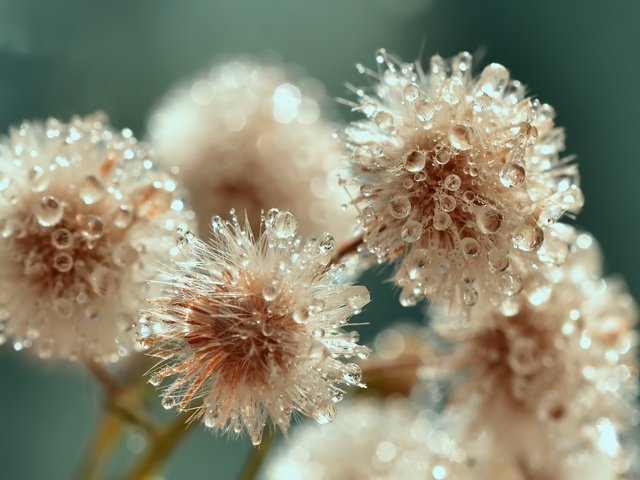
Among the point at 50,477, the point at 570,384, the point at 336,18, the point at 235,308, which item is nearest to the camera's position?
the point at 235,308

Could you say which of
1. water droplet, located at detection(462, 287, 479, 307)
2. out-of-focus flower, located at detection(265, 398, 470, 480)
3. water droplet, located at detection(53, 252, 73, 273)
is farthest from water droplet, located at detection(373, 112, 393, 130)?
out-of-focus flower, located at detection(265, 398, 470, 480)

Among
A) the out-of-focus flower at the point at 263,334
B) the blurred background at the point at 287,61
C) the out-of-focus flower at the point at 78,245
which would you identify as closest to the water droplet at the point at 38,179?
the out-of-focus flower at the point at 78,245

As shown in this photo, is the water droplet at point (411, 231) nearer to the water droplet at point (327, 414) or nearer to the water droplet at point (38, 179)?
the water droplet at point (327, 414)

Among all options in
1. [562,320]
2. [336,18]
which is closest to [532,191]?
[562,320]

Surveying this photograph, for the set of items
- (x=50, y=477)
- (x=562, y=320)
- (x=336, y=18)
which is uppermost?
Answer: (x=336, y=18)

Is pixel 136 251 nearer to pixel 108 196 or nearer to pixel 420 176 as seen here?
pixel 108 196

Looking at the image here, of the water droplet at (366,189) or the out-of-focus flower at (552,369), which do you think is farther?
the out-of-focus flower at (552,369)

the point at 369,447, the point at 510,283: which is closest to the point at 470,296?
the point at 510,283

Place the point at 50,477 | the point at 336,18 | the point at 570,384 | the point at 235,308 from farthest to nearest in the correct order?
the point at 336,18 → the point at 50,477 → the point at 570,384 → the point at 235,308
